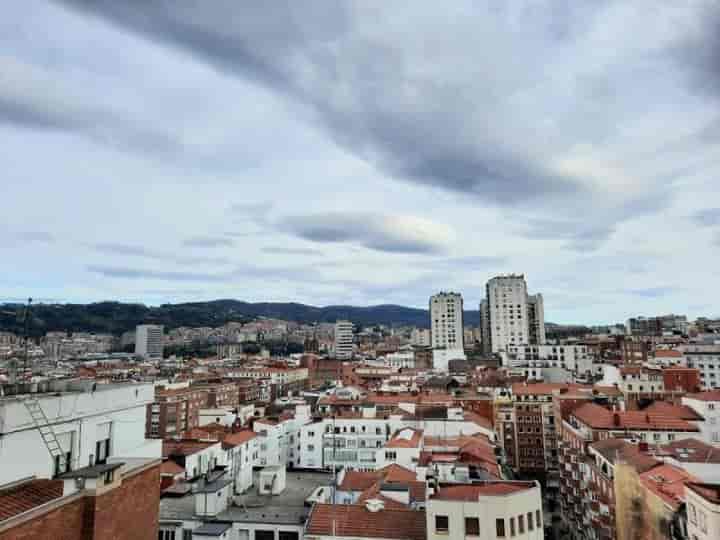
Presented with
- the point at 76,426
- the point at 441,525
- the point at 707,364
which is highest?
the point at 76,426

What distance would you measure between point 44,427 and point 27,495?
229cm

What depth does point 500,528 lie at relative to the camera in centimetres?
2512

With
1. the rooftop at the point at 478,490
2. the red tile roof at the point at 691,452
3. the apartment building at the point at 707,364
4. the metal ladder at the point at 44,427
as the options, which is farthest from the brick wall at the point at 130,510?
the apartment building at the point at 707,364

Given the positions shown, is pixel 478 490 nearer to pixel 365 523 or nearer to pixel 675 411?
pixel 365 523

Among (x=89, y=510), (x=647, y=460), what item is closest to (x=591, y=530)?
(x=647, y=460)

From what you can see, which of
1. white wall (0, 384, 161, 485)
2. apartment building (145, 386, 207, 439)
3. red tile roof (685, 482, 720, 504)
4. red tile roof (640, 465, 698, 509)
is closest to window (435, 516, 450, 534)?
red tile roof (685, 482, 720, 504)

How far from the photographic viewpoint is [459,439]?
54.4 meters

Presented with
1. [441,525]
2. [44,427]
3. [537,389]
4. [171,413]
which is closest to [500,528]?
[441,525]

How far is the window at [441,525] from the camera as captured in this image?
25719mm

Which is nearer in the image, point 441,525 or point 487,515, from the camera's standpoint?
point 487,515

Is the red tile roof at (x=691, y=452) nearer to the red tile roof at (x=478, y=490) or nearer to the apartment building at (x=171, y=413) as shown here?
the red tile roof at (x=478, y=490)

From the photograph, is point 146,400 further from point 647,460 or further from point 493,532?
point 647,460

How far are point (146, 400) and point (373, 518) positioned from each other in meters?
15.1

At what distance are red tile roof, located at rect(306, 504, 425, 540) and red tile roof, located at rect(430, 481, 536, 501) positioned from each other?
2.30 meters
